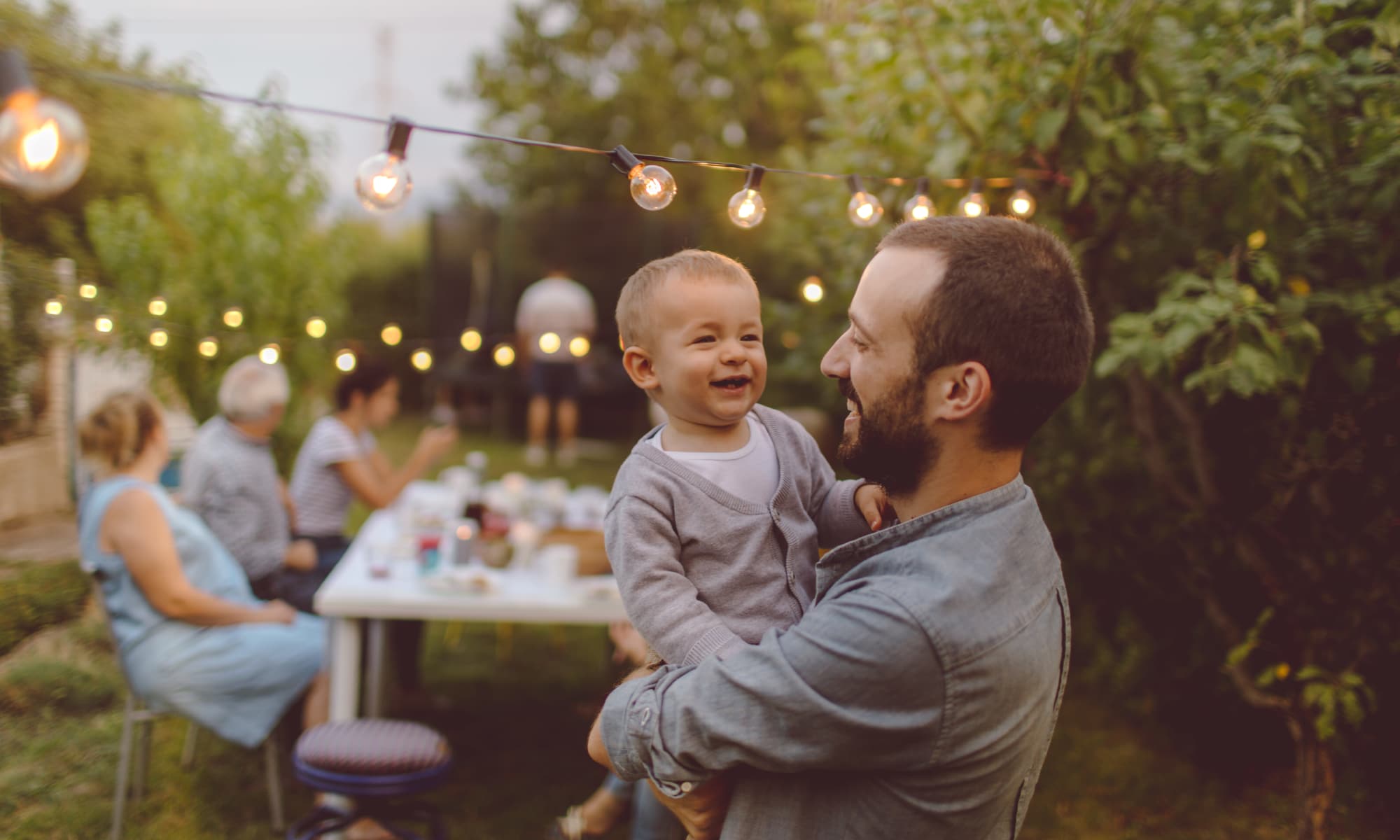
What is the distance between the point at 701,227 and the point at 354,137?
9408mm

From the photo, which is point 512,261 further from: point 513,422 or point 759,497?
point 759,497

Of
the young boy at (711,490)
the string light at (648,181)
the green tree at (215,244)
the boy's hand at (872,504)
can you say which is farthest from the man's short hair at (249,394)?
the boy's hand at (872,504)

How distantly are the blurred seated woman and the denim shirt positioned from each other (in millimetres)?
2433

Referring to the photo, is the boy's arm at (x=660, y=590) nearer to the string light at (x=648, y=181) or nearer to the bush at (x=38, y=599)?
the string light at (x=648, y=181)

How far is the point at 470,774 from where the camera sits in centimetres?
394

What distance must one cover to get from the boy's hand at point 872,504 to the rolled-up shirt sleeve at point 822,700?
36 cm

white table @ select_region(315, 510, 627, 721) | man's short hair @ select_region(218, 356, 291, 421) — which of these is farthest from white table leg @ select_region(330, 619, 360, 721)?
man's short hair @ select_region(218, 356, 291, 421)

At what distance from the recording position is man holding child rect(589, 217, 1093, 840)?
113 centimetres

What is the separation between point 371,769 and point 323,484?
79.4 inches

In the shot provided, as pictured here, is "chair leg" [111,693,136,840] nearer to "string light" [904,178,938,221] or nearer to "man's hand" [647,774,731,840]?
"man's hand" [647,774,731,840]

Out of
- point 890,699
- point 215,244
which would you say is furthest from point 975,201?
point 215,244

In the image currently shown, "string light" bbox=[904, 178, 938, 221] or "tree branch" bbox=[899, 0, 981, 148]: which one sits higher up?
"tree branch" bbox=[899, 0, 981, 148]

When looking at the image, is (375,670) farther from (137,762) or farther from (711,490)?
(711,490)

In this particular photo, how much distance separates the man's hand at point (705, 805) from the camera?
129 centimetres
